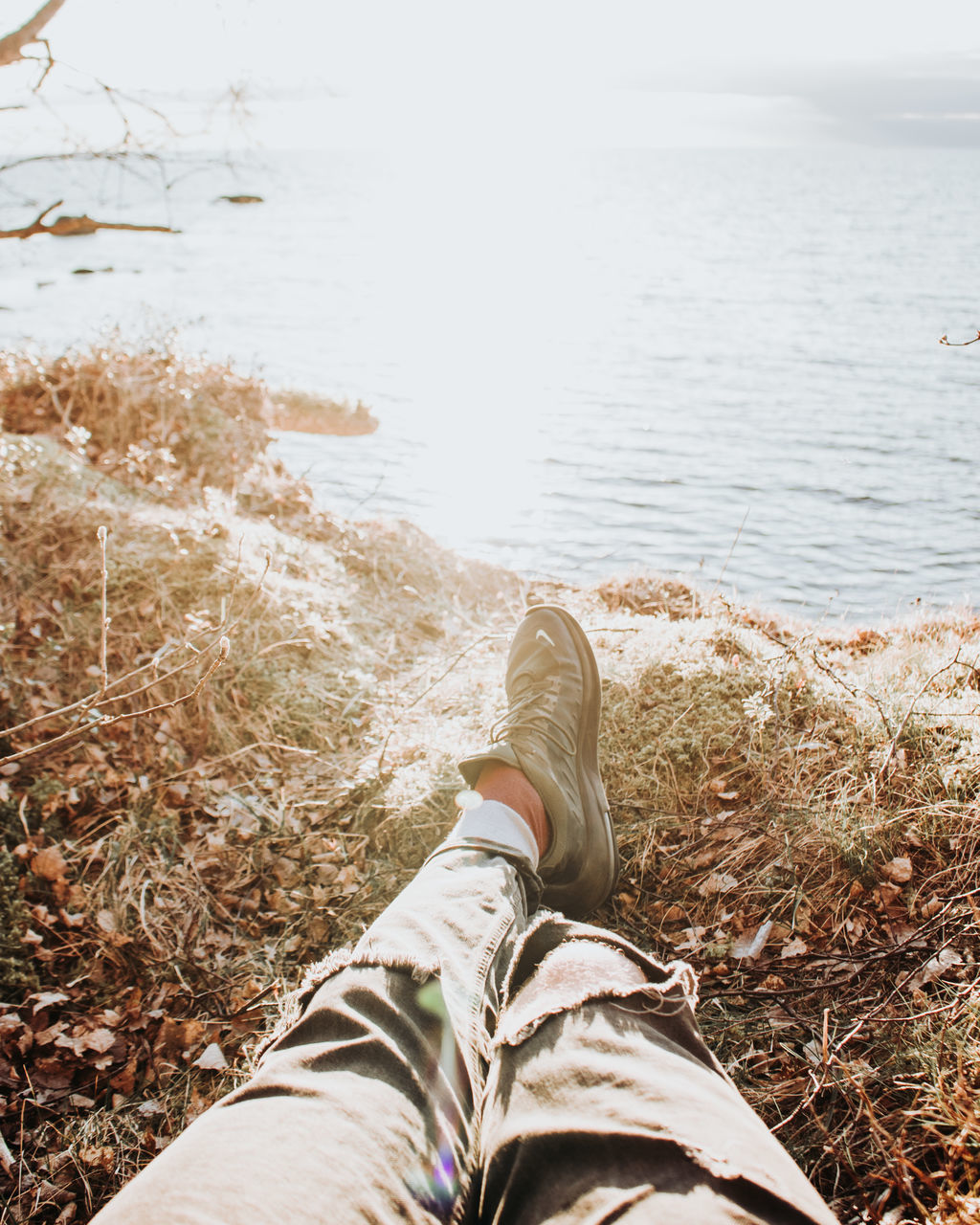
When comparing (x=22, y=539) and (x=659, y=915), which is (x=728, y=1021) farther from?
(x=22, y=539)

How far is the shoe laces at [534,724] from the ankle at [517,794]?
0.16 meters

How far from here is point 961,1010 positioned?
162cm

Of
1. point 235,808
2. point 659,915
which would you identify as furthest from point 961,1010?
point 235,808

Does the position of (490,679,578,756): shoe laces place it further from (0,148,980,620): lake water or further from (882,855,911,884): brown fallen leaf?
(0,148,980,620): lake water

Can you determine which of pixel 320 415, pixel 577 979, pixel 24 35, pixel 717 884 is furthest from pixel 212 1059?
pixel 320 415

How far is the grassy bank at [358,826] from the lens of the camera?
5.72 feet

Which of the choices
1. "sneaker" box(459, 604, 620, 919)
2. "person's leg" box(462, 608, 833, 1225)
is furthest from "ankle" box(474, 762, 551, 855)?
"person's leg" box(462, 608, 833, 1225)

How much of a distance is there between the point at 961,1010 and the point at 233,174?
4.65 metres

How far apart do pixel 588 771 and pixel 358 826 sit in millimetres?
894

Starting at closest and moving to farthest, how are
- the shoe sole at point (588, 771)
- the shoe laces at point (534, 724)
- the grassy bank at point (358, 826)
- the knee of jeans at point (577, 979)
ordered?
the knee of jeans at point (577, 979), the grassy bank at point (358, 826), the shoe sole at point (588, 771), the shoe laces at point (534, 724)

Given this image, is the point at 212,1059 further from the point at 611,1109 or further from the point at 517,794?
the point at 611,1109

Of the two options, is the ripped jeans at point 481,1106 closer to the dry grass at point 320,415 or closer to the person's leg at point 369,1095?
the person's leg at point 369,1095

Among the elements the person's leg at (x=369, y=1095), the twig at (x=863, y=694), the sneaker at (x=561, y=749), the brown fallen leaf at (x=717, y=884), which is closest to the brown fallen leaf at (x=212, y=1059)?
the person's leg at (x=369, y=1095)

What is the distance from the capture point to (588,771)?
8.51ft
